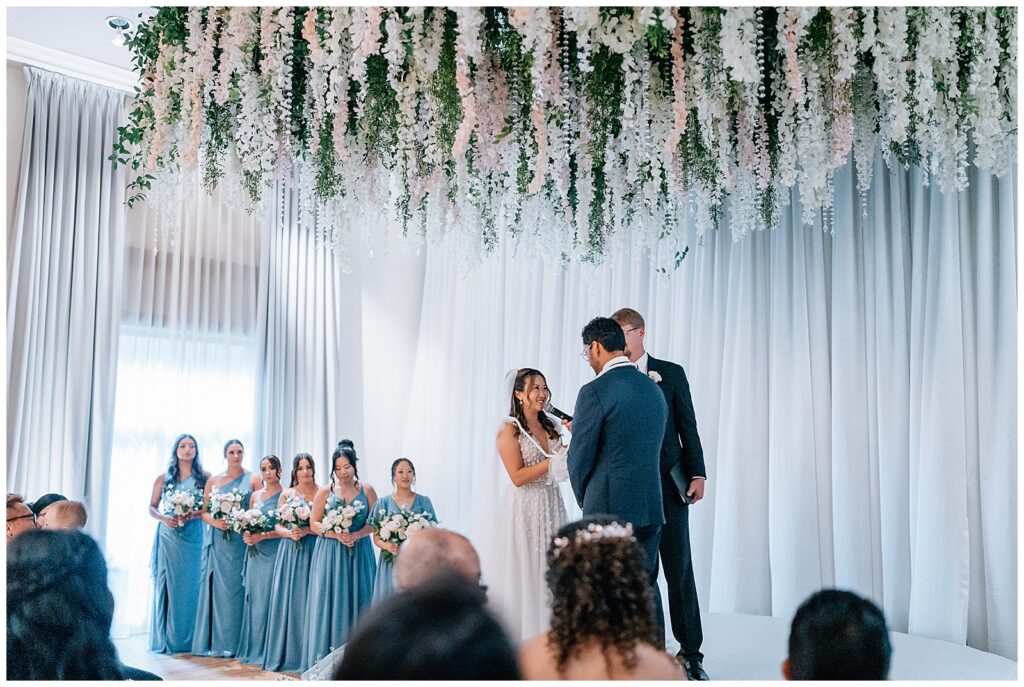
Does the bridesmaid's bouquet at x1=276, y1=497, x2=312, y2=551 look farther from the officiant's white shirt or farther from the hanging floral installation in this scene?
the officiant's white shirt

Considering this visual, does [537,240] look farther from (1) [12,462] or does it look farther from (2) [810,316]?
(1) [12,462]

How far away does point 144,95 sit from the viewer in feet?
12.4

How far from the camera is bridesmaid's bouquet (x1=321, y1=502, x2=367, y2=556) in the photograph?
5.38 m

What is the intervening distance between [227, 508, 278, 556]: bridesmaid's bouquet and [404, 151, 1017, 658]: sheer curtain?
1301mm

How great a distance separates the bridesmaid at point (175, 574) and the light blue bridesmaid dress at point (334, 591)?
120 cm

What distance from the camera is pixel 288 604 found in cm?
539

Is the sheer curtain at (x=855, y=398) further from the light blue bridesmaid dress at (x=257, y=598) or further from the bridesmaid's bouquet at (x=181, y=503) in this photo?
the bridesmaid's bouquet at (x=181, y=503)

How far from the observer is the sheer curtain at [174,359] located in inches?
261

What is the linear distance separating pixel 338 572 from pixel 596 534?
377 centimetres

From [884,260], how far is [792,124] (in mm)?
1771

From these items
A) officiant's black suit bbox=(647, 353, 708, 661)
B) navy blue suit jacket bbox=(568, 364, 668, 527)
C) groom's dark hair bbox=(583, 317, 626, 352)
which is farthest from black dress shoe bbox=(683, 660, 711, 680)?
groom's dark hair bbox=(583, 317, 626, 352)

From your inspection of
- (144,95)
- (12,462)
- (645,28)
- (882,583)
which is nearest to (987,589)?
(882,583)

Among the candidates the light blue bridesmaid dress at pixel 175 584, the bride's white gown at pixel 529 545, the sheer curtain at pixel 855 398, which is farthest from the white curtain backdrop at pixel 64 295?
the bride's white gown at pixel 529 545

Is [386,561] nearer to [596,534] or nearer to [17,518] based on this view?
[17,518]
